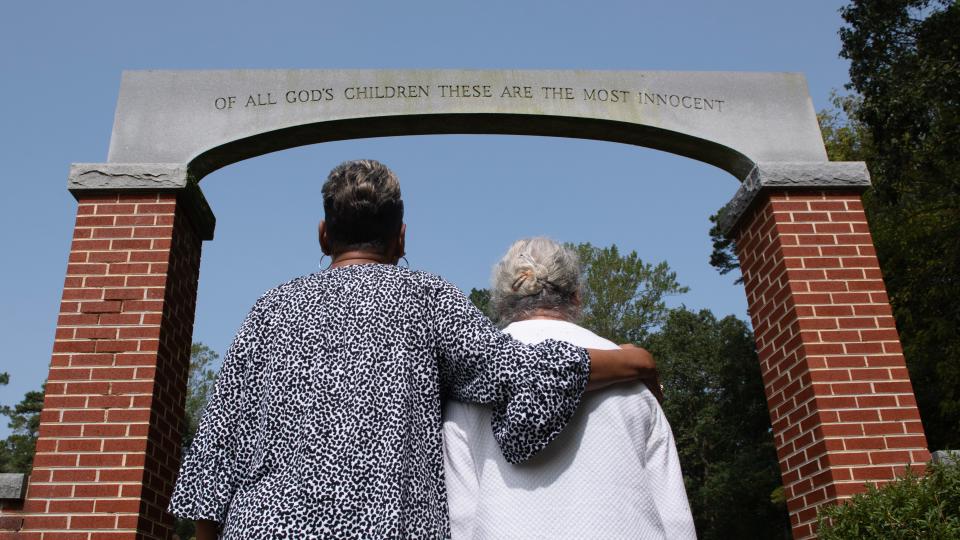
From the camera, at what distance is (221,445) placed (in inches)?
80.9

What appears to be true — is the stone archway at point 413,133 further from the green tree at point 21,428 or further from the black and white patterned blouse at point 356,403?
the green tree at point 21,428

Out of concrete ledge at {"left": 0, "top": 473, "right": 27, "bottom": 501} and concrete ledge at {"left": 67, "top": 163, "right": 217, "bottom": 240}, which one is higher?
concrete ledge at {"left": 67, "top": 163, "right": 217, "bottom": 240}

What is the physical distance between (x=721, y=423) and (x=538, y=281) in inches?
1272

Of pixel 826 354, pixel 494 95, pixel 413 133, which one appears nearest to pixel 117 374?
pixel 413 133

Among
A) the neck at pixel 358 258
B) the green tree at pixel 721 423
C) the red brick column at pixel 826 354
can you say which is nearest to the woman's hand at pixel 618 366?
the neck at pixel 358 258

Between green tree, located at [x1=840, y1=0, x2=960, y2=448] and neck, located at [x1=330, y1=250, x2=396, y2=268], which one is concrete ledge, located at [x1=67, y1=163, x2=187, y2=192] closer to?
neck, located at [x1=330, y1=250, x2=396, y2=268]

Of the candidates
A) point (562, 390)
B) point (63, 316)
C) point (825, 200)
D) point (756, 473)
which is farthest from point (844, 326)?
point (756, 473)

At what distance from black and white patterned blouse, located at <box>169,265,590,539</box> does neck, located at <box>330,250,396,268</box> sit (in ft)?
0.15

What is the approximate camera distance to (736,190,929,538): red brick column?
4.66 meters

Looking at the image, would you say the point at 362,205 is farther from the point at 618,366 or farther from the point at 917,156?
the point at 917,156

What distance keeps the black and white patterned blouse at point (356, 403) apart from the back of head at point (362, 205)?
101 mm

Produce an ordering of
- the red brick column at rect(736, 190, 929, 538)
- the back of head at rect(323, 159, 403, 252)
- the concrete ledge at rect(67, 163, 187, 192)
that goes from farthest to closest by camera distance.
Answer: the concrete ledge at rect(67, 163, 187, 192) → the red brick column at rect(736, 190, 929, 538) → the back of head at rect(323, 159, 403, 252)

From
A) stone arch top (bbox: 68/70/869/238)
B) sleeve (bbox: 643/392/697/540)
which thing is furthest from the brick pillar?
sleeve (bbox: 643/392/697/540)

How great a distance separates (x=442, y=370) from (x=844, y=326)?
364 centimetres
